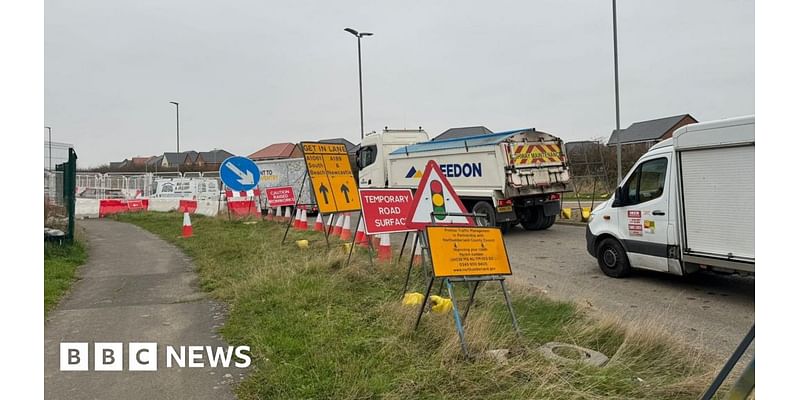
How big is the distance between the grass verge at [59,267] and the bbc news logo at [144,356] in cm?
178

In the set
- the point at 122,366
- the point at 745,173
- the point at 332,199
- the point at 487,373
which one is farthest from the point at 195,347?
the point at 745,173

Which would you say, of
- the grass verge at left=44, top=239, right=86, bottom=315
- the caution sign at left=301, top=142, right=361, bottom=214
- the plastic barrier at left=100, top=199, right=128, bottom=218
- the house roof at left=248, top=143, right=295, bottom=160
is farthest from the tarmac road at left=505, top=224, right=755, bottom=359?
the house roof at left=248, top=143, right=295, bottom=160

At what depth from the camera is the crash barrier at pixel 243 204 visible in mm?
19016

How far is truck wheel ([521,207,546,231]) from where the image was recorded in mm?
15227

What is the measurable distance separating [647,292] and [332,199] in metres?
5.29

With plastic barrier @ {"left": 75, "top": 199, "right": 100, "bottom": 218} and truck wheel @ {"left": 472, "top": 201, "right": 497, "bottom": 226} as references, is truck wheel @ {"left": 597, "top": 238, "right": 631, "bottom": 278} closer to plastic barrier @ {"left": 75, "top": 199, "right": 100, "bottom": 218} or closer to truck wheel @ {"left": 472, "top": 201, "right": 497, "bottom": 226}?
truck wheel @ {"left": 472, "top": 201, "right": 497, "bottom": 226}

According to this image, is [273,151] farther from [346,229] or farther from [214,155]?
[346,229]

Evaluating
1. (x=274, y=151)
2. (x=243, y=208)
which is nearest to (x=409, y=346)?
(x=243, y=208)

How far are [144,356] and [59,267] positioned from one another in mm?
5219

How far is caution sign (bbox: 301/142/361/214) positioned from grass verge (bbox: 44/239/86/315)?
13.0 feet

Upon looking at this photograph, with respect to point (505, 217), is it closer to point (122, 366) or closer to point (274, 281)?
point (274, 281)

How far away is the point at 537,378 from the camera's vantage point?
3971 mm

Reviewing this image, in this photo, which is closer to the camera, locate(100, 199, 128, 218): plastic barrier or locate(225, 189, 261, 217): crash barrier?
locate(225, 189, 261, 217): crash barrier

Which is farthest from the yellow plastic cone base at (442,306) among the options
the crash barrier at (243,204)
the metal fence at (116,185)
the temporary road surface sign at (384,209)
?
the metal fence at (116,185)
